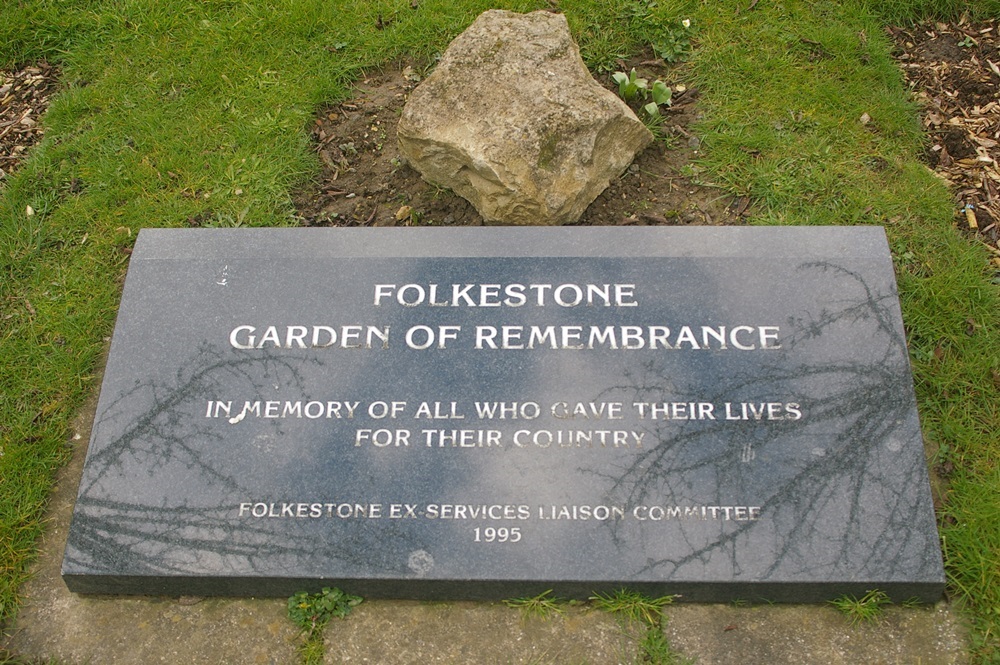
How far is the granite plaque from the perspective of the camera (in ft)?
9.09

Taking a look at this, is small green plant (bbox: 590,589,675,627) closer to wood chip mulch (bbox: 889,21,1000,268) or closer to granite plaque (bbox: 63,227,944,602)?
granite plaque (bbox: 63,227,944,602)

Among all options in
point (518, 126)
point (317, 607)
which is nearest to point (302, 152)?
point (518, 126)

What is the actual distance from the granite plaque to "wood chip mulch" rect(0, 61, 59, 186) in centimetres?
155

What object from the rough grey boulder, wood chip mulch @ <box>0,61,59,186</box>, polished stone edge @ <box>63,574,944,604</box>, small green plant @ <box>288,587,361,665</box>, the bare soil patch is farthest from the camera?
wood chip mulch @ <box>0,61,59,186</box>

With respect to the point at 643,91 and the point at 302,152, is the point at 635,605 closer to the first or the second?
the point at 643,91

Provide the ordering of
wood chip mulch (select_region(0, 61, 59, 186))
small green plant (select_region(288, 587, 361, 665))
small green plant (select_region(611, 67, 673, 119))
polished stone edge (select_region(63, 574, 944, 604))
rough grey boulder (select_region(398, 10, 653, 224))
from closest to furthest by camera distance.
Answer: polished stone edge (select_region(63, 574, 944, 604)) → small green plant (select_region(288, 587, 361, 665)) → rough grey boulder (select_region(398, 10, 653, 224)) → small green plant (select_region(611, 67, 673, 119)) → wood chip mulch (select_region(0, 61, 59, 186))

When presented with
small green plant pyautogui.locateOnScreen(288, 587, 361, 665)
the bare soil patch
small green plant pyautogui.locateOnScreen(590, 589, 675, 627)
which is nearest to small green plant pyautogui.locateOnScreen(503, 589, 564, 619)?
small green plant pyautogui.locateOnScreen(590, 589, 675, 627)

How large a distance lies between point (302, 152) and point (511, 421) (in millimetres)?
1933

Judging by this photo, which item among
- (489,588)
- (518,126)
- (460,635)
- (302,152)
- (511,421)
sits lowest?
(460,635)

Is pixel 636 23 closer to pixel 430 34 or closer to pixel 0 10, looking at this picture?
pixel 430 34

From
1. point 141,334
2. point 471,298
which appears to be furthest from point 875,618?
point 141,334

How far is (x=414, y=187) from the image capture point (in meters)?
3.97

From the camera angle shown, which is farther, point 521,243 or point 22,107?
point 22,107

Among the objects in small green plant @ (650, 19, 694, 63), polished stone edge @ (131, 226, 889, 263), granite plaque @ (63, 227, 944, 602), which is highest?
small green plant @ (650, 19, 694, 63)
